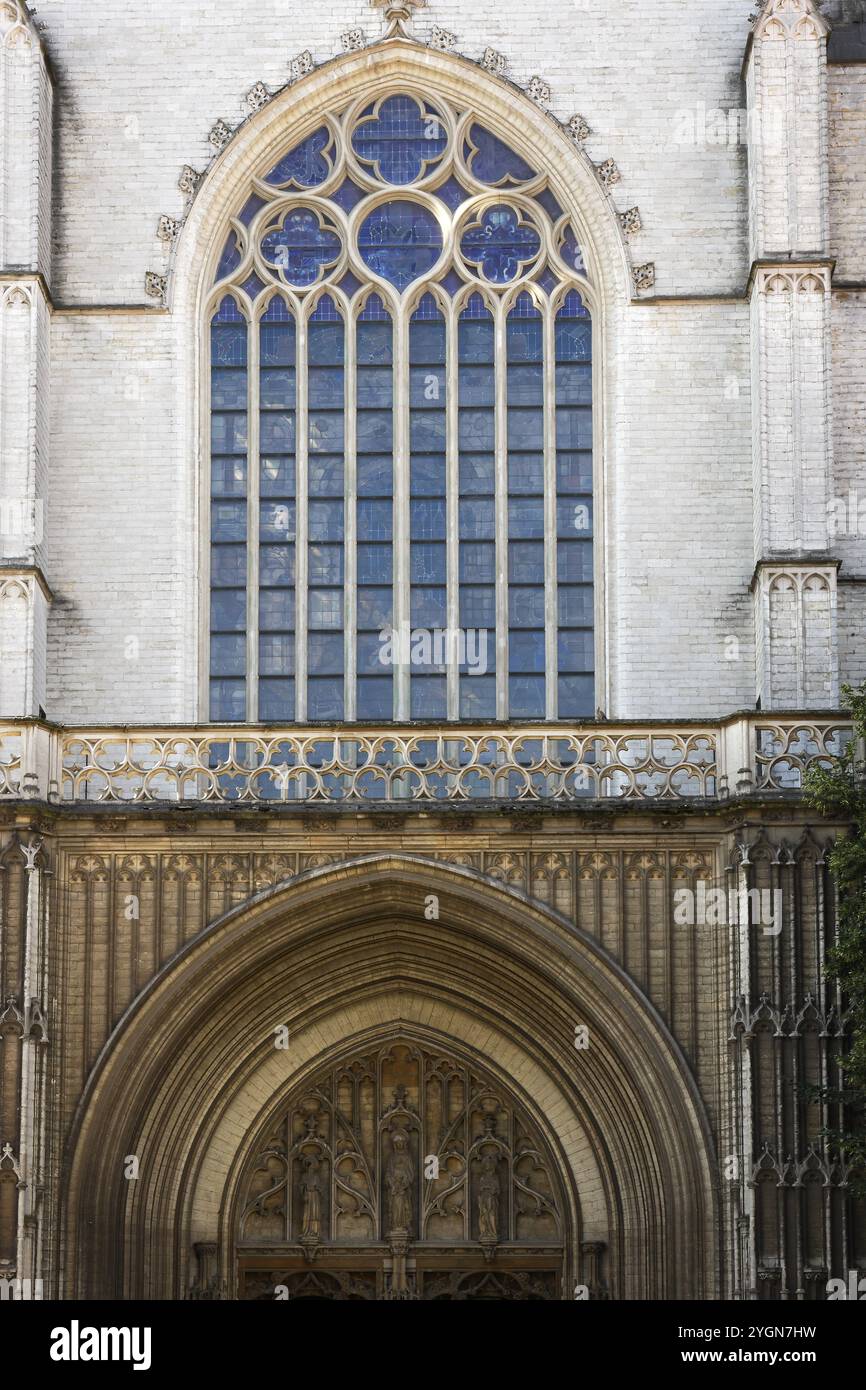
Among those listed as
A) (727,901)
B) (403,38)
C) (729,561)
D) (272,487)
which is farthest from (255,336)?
(727,901)

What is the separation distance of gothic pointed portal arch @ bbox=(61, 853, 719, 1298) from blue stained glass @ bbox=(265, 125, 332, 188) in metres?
7.08

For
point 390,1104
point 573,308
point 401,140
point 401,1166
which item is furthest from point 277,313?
point 401,1166

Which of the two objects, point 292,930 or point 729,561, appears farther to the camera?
point 729,561

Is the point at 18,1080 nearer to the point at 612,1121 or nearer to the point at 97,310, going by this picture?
the point at 612,1121

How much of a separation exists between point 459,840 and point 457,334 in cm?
536

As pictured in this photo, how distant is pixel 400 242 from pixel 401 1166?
8674 mm

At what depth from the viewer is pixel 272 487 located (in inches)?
996

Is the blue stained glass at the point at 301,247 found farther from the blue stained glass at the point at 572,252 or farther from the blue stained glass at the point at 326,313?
the blue stained glass at the point at 572,252

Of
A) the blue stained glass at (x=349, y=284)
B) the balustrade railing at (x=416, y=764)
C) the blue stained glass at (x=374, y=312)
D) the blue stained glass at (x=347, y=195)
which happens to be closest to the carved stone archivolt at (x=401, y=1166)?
the balustrade railing at (x=416, y=764)

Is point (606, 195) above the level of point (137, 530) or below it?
above

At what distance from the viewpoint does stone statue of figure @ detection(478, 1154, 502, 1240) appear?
2330 cm

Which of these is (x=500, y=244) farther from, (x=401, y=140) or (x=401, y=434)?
(x=401, y=434)

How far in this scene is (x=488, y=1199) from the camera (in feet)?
76.6

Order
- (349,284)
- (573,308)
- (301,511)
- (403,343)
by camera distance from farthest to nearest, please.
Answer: (349,284) < (573,308) < (403,343) < (301,511)
